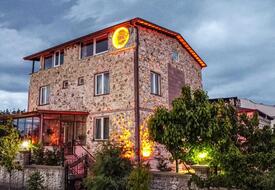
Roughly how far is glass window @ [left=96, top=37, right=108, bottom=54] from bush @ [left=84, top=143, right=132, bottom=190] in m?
7.93

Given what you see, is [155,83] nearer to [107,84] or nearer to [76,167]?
[107,84]

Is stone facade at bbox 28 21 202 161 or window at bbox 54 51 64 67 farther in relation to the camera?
window at bbox 54 51 64 67

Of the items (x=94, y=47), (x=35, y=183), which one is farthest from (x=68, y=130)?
(x=94, y=47)

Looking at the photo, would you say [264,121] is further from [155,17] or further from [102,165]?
[155,17]

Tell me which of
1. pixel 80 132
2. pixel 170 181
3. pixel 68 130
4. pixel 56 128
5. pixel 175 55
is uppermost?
pixel 175 55

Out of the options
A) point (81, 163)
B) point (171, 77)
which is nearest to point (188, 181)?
point (81, 163)

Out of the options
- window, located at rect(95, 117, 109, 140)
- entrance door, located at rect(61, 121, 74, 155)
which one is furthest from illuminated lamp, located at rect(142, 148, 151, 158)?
entrance door, located at rect(61, 121, 74, 155)

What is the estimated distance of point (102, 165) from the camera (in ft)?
45.5

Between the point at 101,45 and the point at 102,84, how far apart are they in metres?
2.84

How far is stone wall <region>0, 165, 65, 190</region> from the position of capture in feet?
50.7

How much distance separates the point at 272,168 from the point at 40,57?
67.4 feet

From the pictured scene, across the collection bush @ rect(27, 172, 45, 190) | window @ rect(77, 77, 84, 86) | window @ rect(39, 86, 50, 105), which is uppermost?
window @ rect(77, 77, 84, 86)

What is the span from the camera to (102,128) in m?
18.9

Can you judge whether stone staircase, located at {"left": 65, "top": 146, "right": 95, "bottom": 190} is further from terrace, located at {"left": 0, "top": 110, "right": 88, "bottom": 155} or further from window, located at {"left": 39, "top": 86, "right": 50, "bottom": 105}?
window, located at {"left": 39, "top": 86, "right": 50, "bottom": 105}
